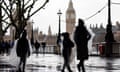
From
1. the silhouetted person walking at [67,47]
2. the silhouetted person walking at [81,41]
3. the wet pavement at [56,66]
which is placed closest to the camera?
the silhouetted person walking at [81,41]

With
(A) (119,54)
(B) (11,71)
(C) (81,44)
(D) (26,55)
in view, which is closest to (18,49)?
(D) (26,55)

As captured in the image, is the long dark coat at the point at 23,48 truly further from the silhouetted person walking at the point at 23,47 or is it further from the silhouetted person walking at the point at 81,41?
the silhouetted person walking at the point at 81,41

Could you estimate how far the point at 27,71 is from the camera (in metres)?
20.0

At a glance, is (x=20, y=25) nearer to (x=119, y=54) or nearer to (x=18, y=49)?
(x=119, y=54)

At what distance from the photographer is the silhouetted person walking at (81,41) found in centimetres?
1712

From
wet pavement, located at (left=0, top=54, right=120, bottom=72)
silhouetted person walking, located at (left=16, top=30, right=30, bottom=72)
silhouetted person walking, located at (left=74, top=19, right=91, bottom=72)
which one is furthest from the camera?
wet pavement, located at (left=0, top=54, right=120, bottom=72)

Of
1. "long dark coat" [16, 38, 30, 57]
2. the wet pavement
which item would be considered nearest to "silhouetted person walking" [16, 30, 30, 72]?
"long dark coat" [16, 38, 30, 57]

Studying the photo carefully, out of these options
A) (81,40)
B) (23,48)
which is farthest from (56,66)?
(81,40)

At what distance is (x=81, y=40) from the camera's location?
56.7ft

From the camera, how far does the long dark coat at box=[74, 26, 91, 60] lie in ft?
56.2

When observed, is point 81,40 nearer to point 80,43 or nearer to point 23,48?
point 80,43

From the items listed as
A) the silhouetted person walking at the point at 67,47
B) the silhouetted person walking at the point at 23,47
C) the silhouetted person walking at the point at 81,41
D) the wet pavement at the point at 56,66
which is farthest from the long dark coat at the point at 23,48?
the silhouetted person walking at the point at 81,41

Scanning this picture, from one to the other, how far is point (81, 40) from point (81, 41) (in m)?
0.07

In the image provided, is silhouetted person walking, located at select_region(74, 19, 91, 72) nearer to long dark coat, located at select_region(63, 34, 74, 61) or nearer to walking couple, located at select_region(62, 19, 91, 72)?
walking couple, located at select_region(62, 19, 91, 72)
